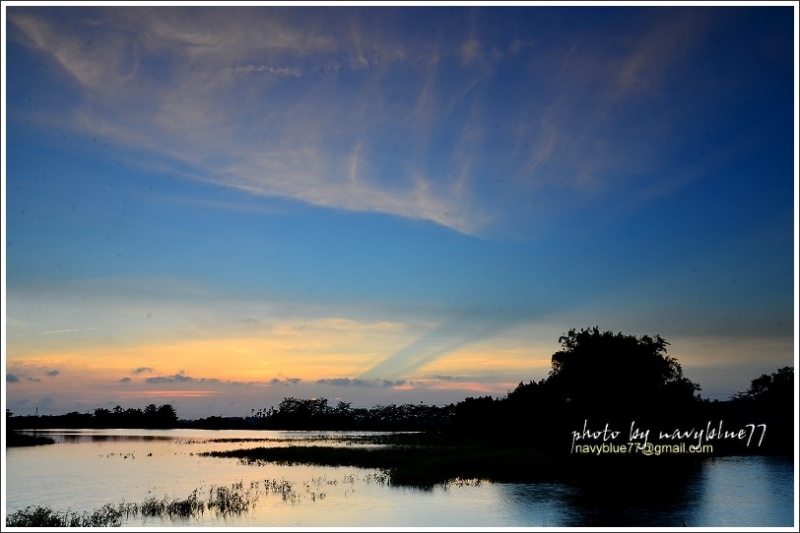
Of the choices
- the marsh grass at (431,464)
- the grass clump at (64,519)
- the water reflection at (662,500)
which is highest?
the grass clump at (64,519)

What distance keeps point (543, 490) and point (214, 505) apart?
19.0m

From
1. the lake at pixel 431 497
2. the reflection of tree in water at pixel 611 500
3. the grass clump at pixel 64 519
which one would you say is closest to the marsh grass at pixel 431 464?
the lake at pixel 431 497

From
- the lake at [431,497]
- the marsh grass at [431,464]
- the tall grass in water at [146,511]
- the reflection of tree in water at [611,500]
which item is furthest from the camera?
the marsh grass at [431,464]

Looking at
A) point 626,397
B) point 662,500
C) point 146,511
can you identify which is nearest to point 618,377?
point 626,397

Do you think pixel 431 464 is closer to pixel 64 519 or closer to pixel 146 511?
pixel 146 511

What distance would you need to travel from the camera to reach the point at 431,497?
115 ft

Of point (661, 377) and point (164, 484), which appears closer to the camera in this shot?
point (164, 484)

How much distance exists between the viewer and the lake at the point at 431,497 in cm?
2861

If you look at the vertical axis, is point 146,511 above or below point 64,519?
below

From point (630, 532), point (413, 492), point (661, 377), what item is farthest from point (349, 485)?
point (661, 377)

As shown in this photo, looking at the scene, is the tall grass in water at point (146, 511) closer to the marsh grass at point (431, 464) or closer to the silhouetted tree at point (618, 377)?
the marsh grass at point (431, 464)

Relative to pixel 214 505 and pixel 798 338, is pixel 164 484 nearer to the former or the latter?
pixel 214 505

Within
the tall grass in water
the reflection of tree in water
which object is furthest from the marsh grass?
the tall grass in water

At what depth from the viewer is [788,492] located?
117ft
